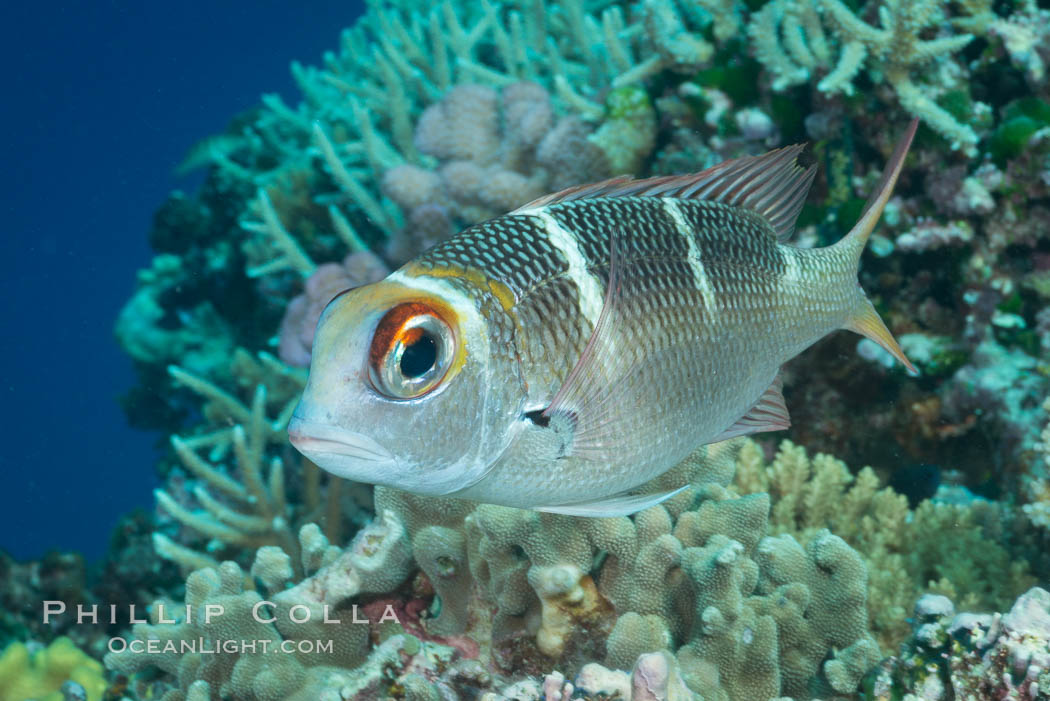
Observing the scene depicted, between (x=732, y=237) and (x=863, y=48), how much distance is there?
286 cm

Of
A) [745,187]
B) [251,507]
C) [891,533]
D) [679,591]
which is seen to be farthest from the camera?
[251,507]

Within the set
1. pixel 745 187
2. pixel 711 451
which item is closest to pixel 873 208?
pixel 745 187

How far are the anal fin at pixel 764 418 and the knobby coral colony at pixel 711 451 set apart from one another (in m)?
0.46

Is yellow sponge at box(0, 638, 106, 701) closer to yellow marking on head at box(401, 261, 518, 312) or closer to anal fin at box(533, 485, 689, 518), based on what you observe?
anal fin at box(533, 485, 689, 518)

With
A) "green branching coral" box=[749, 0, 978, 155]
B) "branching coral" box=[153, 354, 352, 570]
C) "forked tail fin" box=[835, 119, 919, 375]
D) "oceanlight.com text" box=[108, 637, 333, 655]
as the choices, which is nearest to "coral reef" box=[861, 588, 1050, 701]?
"forked tail fin" box=[835, 119, 919, 375]

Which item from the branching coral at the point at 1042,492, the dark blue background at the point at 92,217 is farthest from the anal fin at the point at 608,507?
the dark blue background at the point at 92,217

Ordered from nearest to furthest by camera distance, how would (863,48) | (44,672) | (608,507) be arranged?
1. (608,507)
2. (863,48)
3. (44,672)

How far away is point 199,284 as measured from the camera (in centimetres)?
962

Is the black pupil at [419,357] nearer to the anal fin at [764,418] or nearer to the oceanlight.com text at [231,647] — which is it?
the anal fin at [764,418]

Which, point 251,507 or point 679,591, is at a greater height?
point 679,591

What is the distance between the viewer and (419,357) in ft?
5.01

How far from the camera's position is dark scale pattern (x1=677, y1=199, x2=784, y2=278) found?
204 cm

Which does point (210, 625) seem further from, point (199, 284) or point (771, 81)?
point (199, 284)

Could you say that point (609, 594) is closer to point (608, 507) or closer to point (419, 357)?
point (608, 507)
